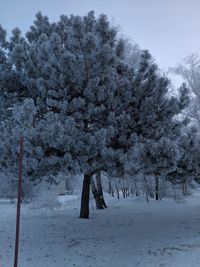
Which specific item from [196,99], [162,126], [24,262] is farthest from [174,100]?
[196,99]

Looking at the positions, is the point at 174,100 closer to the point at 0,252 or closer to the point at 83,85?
the point at 83,85

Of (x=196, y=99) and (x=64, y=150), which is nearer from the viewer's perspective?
(x=64, y=150)

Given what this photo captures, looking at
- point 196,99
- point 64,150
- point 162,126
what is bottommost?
point 64,150

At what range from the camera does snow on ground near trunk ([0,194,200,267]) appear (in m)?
7.57

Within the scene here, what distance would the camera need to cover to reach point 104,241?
952cm

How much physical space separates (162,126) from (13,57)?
4.79 metres

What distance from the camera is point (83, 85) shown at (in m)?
9.69

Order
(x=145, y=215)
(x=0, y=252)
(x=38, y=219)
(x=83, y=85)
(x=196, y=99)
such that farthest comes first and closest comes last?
(x=196, y=99) < (x=145, y=215) < (x=38, y=219) < (x=83, y=85) < (x=0, y=252)

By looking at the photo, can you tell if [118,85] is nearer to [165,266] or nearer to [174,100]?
[174,100]

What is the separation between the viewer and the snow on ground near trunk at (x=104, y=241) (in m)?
7.57

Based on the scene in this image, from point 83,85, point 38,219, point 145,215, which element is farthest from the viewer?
point 145,215

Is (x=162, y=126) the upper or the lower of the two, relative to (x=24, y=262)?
upper

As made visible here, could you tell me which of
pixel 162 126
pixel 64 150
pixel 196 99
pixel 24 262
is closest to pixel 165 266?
pixel 24 262

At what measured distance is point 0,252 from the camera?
26.9 ft
